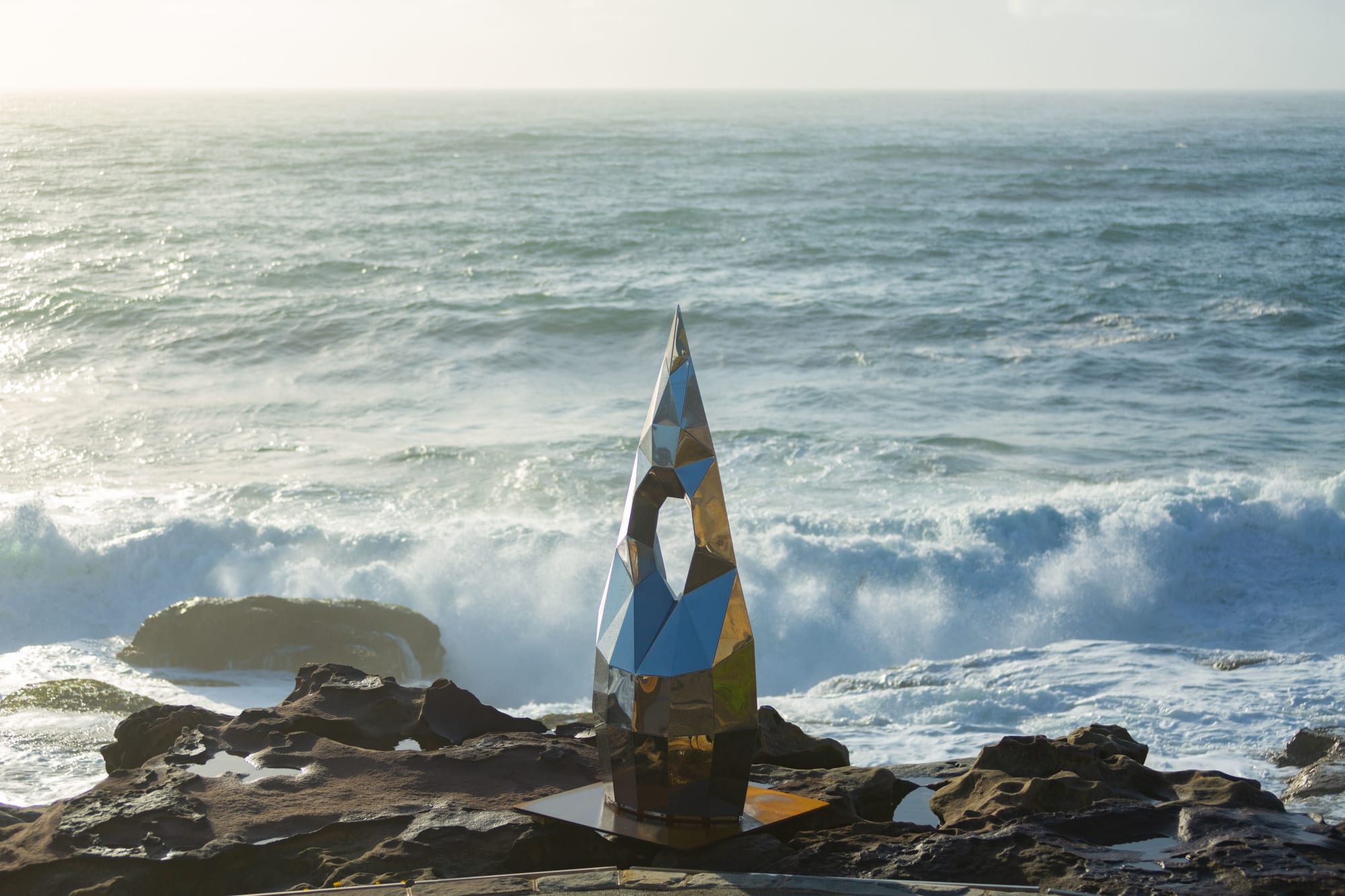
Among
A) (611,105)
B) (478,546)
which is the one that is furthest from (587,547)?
(611,105)

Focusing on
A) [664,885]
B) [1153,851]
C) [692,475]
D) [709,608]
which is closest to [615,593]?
[709,608]

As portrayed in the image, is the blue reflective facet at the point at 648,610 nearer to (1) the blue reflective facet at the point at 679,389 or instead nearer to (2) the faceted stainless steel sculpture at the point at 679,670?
(2) the faceted stainless steel sculpture at the point at 679,670

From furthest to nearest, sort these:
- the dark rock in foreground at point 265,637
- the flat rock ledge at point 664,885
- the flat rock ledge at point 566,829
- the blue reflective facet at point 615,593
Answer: the dark rock in foreground at point 265,637, the blue reflective facet at point 615,593, the flat rock ledge at point 566,829, the flat rock ledge at point 664,885

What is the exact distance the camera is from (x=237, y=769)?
4.74 metres

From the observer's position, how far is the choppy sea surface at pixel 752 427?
941 centimetres

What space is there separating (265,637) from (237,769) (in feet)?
14.4

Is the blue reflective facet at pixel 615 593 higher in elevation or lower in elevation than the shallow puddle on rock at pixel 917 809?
higher

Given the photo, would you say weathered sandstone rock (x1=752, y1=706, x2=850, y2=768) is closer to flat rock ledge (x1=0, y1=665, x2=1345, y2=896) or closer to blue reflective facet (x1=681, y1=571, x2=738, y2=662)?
flat rock ledge (x1=0, y1=665, x2=1345, y2=896)

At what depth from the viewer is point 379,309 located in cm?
2167

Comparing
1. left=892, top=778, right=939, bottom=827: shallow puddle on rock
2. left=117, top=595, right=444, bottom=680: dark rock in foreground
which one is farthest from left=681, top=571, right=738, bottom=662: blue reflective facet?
left=117, top=595, right=444, bottom=680: dark rock in foreground

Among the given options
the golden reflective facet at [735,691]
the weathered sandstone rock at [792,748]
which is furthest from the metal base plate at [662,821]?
the weathered sandstone rock at [792,748]

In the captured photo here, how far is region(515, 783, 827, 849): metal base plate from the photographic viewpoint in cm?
402

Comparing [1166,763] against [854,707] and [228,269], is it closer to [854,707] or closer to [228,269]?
[854,707]

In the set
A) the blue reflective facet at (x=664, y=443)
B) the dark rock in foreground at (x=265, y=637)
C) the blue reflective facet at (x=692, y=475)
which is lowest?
the dark rock in foreground at (x=265, y=637)
